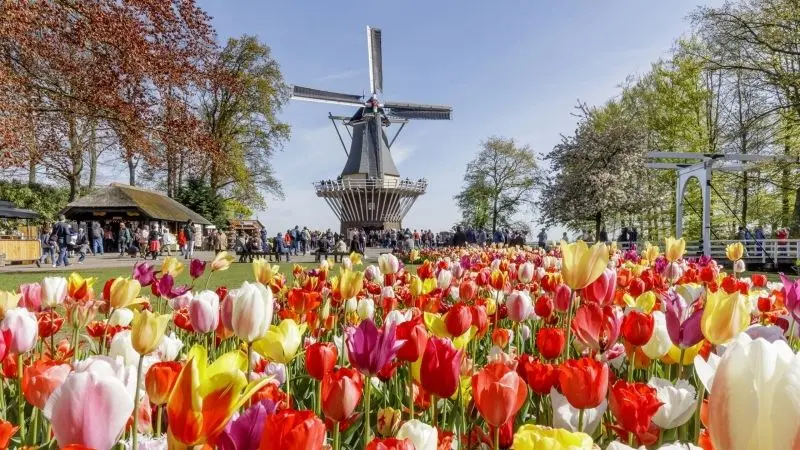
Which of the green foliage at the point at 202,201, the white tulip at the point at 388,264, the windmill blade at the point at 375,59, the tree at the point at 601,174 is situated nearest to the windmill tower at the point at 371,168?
the windmill blade at the point at 375,59

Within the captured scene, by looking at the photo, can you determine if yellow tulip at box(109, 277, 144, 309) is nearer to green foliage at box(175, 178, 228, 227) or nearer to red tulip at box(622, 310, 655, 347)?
red tulip at box(622, 310, 655, 347)

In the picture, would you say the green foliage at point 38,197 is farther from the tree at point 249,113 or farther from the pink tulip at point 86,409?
the pink tulip at point 86,409

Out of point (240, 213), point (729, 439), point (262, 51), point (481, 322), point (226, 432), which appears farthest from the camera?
point (240, 213)

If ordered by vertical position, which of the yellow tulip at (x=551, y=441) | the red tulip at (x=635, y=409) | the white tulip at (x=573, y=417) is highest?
the yellow tulip at (x=551, y=441)

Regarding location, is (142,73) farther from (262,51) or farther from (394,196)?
(394,196)

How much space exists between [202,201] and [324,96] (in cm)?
1111

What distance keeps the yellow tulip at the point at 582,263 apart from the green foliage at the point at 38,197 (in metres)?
37.7

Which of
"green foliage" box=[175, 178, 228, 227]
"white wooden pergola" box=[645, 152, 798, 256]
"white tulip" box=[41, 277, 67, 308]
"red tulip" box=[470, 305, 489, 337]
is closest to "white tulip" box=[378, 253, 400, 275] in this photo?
"red tulip" box=[470, 305, 489, 337]

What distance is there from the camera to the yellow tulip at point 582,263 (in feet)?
6.67

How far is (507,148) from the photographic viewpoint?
53.9 meters

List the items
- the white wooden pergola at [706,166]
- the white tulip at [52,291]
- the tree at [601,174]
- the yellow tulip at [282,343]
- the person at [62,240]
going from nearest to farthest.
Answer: the yellow tulip at [282,343], the white tulip at [52,291], the white wooden pergola at [706,166], the person at [62,240], the tree at [601,174]

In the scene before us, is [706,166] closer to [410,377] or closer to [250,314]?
[410,377]

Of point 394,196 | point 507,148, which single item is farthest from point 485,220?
point 394,196

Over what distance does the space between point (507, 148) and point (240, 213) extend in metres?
22.2
